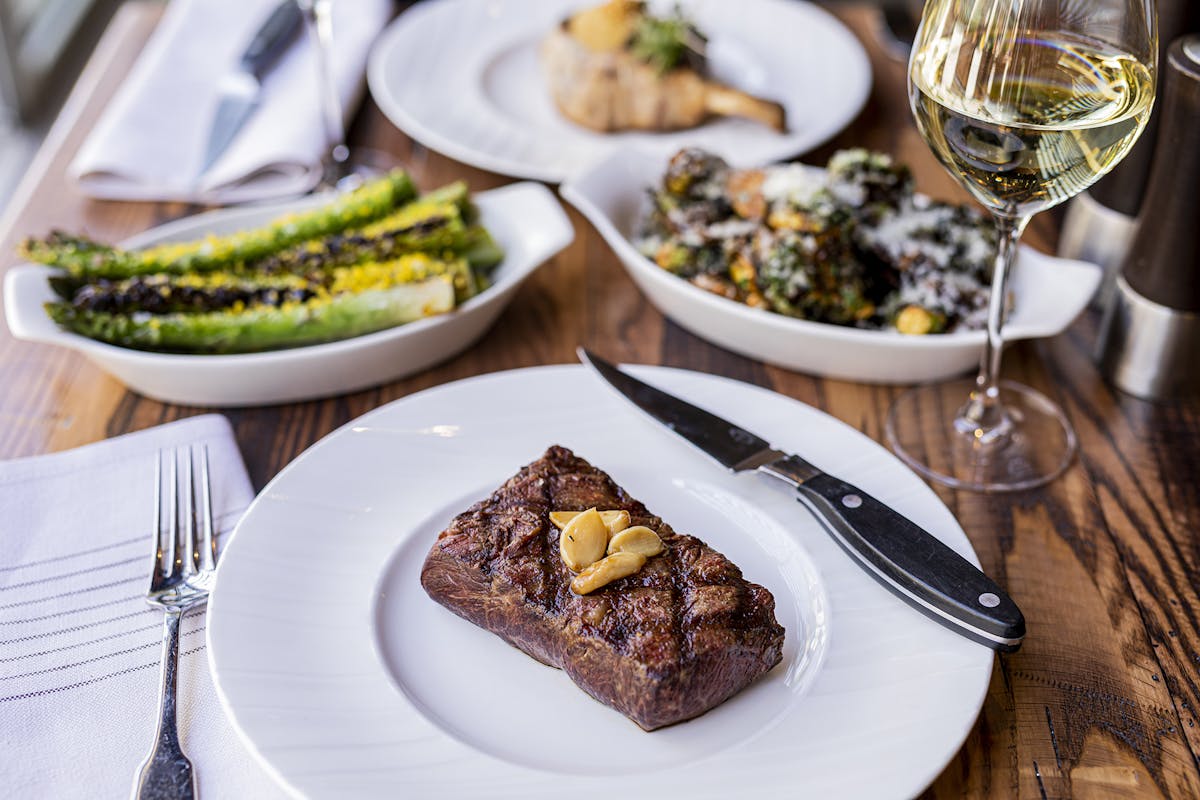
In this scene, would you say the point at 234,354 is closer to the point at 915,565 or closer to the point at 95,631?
the point at 95,631

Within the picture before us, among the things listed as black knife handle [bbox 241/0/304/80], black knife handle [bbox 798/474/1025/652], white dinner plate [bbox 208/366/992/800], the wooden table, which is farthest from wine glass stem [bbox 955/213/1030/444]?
black knife handle [bbox 241/0/304/80]

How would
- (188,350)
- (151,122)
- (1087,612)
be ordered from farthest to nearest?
(151,122) → (188,350) → (1087,612)

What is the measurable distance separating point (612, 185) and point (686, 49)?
719mm

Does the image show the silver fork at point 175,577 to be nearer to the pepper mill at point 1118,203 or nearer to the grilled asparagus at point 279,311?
the grilled asparagus at point 279,311

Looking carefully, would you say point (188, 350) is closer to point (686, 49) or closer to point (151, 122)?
point (151, 122)

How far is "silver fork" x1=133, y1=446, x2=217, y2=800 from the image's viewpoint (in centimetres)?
124

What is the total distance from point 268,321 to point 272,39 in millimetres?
1458

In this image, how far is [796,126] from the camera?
282 cm

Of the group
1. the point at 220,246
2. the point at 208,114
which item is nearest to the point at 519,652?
the point at 220,246

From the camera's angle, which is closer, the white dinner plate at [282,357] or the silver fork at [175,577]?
the silver fork at [175,577]

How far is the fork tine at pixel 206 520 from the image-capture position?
154 centimetres

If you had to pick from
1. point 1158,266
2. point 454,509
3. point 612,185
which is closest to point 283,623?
point 454,509

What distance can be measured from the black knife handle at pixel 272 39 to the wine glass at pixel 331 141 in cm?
31

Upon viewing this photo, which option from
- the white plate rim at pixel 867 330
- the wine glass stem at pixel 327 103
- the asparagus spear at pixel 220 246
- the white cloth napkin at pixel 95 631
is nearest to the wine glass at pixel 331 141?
the wine glass stem at pixel 327 103
